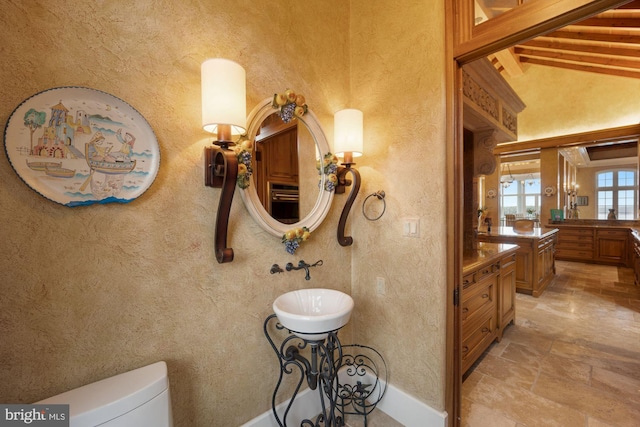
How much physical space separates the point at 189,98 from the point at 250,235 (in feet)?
2.44

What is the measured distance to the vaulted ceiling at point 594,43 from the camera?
8.68ft

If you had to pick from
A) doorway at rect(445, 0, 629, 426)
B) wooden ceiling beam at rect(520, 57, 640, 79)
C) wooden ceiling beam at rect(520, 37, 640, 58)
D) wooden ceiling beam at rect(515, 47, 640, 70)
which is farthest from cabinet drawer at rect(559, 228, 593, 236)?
doorway at rect(445, 0, 629, 426)

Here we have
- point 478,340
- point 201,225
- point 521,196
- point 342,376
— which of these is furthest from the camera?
point 521,196

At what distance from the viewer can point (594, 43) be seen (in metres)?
3.01

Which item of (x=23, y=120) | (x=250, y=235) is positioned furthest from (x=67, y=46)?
(x=250, y=235)

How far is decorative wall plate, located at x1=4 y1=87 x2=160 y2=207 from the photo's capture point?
908 millimetres

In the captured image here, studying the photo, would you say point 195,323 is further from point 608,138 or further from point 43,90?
point 608,138

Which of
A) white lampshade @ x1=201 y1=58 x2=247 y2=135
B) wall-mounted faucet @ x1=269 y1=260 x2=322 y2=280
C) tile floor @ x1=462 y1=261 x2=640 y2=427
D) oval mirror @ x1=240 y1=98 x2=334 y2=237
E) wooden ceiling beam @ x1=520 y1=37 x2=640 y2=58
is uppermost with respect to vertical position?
wooden ceiling beam @ x1=520 y1=37 x2=640 y2=58

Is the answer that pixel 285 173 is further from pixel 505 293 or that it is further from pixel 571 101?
pixel 571 101

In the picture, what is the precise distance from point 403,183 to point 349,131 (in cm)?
48

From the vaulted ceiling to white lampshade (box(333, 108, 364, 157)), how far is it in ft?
2.84

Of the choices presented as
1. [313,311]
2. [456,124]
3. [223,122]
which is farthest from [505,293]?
[223,122]

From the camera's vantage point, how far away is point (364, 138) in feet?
6.18

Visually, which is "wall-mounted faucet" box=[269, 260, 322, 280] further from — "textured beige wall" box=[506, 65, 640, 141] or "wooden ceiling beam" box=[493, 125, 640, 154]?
"textured beige wall" box=[506, 65, 640, 141]
